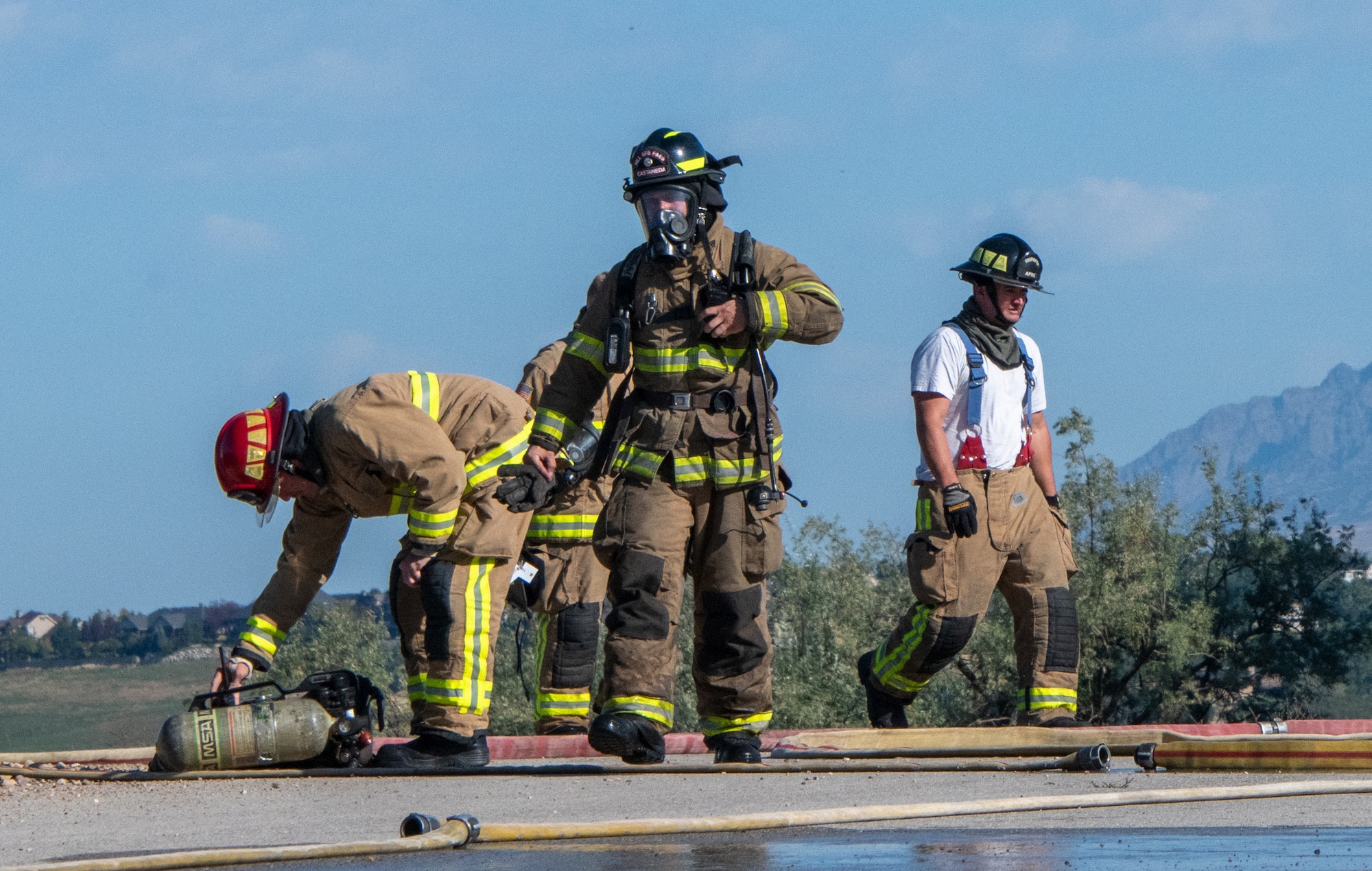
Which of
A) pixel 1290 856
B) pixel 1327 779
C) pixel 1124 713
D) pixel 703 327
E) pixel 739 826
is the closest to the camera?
pixel 1290 856

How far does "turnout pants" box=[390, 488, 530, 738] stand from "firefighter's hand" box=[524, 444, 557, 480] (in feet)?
1.76

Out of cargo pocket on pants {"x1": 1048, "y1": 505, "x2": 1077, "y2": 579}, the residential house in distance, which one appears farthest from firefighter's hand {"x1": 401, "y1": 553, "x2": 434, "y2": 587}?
the residential house in distance

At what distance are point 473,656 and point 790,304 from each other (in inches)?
70.9

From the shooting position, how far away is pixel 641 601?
6.18 metres

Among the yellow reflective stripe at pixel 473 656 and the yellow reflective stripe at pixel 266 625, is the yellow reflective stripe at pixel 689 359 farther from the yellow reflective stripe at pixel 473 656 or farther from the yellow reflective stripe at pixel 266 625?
the yellow reflective stripe at pixel 266 625

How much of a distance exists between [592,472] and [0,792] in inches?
92.7

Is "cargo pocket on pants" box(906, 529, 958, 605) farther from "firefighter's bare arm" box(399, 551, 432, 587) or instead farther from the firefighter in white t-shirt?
"firefighter's bare arm" box(399, 551, 432, 587)

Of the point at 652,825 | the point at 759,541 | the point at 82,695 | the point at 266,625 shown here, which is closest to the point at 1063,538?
the point at 759,541

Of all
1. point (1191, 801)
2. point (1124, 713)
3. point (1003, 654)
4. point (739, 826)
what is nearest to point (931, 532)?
point (1191, 801)

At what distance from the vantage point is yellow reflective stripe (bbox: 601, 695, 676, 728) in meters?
6.11

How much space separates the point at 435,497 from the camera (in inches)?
255

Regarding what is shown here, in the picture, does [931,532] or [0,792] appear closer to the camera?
[0,792]

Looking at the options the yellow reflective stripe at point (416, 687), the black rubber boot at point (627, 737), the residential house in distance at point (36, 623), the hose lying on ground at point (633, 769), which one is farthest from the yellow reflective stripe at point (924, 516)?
the residential house in distance at point (36, 623)

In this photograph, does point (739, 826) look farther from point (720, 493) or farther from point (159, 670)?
point (159, 670)
